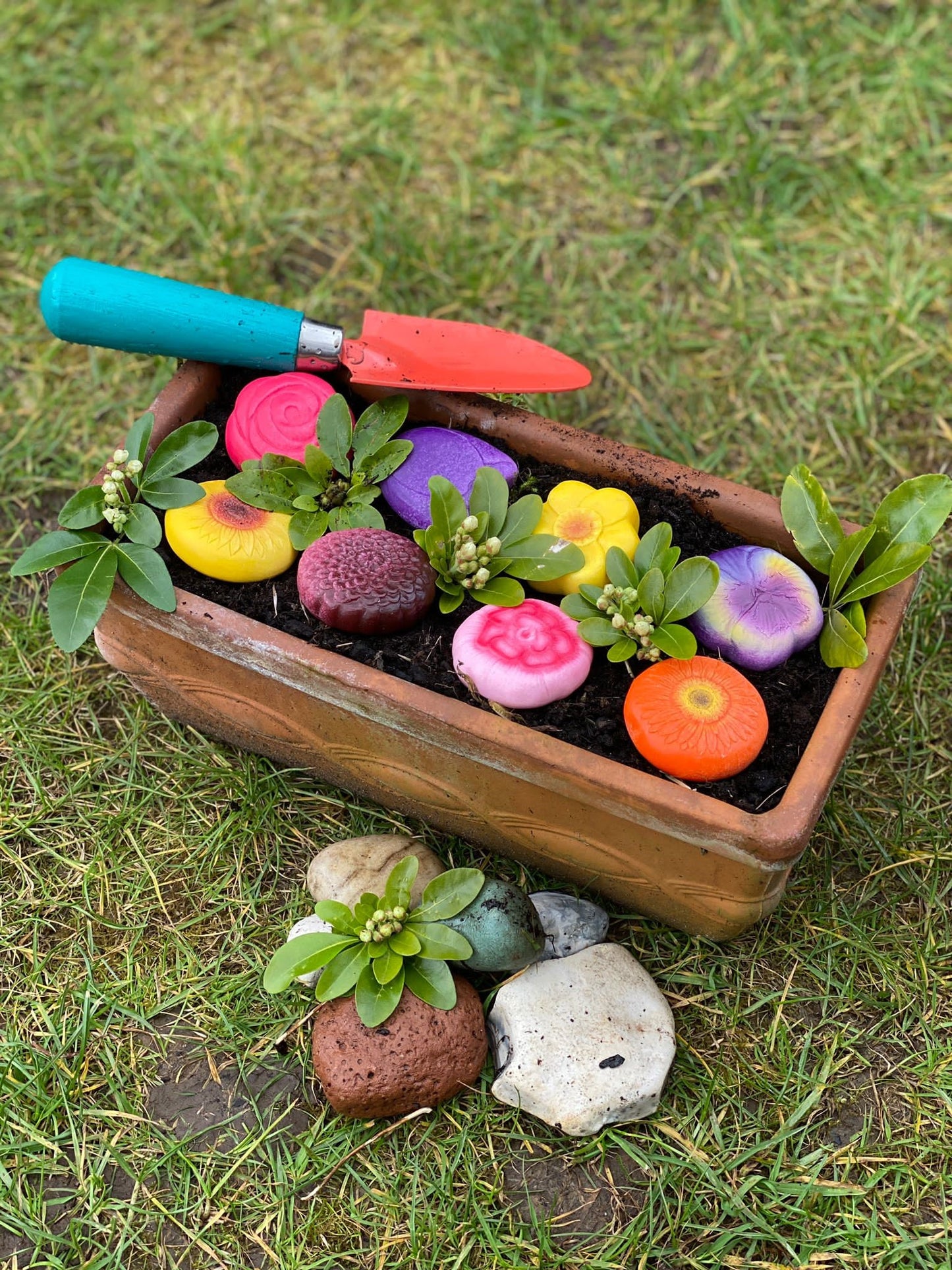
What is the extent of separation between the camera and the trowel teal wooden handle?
185cm

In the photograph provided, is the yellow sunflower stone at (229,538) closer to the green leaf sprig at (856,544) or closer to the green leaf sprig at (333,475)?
the green leaf sprig at (333,475)

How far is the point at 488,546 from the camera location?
5.59ft

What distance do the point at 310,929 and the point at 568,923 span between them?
14.8 inches

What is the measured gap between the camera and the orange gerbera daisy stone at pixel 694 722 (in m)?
1.59

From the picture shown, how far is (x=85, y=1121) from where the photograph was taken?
1.69m

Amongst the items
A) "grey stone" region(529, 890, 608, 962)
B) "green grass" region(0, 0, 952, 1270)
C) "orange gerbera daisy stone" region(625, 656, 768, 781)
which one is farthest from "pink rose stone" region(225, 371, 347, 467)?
"grey stone" region(529, 890, 608, 962)

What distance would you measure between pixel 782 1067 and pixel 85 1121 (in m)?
0.99

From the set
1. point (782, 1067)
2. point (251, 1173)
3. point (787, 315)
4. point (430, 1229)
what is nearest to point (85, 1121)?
point (251, 1173)

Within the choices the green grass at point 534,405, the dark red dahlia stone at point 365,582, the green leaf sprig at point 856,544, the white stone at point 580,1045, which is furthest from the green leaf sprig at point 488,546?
the white stone at point 580,1045

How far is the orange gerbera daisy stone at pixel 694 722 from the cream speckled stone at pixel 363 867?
1.23 ft

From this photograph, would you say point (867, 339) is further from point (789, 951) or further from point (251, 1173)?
point (251, 1173)

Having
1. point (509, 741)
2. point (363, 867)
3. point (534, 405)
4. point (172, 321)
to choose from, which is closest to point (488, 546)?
point (509, 741)

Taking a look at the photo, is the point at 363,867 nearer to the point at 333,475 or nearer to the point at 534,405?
the point at 333,475

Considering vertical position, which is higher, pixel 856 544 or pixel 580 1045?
pixel 856 544
